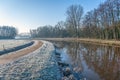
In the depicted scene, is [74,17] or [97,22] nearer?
[97,22]

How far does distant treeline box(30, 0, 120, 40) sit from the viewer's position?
1854 inches

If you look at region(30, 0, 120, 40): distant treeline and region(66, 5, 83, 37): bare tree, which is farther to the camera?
region(66, 5, 83, 37): bare tree

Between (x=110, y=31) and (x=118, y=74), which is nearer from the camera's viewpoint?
(x=118, y=74)

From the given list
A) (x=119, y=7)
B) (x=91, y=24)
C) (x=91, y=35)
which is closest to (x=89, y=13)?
(x=91, y=24)

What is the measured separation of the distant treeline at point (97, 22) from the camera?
155 feet

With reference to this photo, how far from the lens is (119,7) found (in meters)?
45.3

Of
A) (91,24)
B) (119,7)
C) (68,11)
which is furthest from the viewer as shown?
(68,11)

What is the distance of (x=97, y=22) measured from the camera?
2287 inches

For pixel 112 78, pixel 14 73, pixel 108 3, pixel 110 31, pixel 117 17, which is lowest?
pixel 112 78

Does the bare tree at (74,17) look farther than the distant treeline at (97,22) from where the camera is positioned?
Yes

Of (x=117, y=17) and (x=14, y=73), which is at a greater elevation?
(x=117, y=17)

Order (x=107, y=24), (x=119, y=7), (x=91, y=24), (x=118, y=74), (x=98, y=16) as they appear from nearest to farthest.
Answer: (x=118, y=74) < (x=119, y=7) < (x=107, y=24) < (x=98, y=16) < (x=91, y=24)

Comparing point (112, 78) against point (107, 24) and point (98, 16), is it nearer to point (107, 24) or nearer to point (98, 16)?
point (107, 24)

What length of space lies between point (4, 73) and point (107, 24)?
141 ft
